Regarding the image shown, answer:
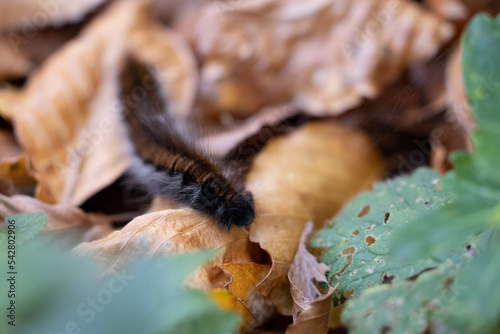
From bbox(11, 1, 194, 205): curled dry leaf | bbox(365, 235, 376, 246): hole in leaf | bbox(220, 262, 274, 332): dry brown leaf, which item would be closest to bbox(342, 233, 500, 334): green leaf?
bbox(365, 235, 376, 246): hole in leaf

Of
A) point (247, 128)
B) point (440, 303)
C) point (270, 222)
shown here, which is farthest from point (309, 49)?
point (440, 303)

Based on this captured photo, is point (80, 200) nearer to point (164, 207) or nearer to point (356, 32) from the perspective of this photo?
point (164, 207)

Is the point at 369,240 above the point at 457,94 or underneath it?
above

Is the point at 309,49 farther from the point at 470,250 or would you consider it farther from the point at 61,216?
the point at 470,250

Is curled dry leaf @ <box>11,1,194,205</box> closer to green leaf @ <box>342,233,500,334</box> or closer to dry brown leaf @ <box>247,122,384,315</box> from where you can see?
dry brown leaf @ <box>247,122,384,315</box>

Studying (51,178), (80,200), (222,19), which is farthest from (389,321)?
(222,19)

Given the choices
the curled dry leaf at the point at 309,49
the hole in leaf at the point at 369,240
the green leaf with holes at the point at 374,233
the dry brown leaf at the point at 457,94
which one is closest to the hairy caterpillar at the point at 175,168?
the green leaf with holes at the point at 374,233
